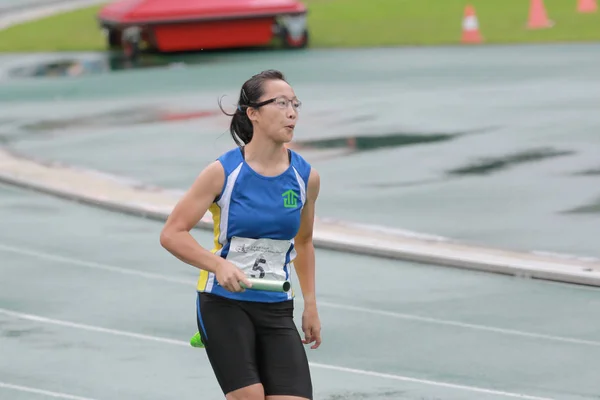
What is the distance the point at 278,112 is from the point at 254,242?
1.77 feet

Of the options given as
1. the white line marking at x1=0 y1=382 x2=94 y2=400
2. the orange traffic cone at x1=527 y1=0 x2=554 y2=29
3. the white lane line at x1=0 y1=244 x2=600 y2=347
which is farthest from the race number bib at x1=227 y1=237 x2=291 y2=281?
the orange traffic cone at x1=527 y1=0 x2=554 y2=29

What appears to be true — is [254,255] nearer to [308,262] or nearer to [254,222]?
[254,222]

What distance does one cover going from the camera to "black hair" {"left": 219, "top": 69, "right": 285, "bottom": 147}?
216 inches

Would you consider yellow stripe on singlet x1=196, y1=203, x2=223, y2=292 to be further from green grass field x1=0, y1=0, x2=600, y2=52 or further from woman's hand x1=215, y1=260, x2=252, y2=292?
green grass field x1=0, y1=0, x2=600, y2=52

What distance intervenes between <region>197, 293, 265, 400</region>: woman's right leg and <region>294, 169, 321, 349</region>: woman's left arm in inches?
13.8

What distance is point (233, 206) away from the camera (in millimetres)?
5395

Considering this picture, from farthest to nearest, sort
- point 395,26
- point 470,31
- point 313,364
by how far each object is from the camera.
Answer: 1. point 395,26
2. point 470,31
3. point 313,364

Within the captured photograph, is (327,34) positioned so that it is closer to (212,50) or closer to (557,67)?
(212,50)

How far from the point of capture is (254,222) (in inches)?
211

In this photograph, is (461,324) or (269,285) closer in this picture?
(269,285)

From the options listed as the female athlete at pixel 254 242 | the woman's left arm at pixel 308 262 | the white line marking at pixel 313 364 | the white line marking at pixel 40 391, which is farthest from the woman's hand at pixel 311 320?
the white line marking at pixel 40 391

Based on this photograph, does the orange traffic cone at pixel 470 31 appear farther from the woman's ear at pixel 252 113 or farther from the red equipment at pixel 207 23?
the woman's ear at pixel 252 113

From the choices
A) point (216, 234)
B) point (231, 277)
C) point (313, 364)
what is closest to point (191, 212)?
point (216, 234)

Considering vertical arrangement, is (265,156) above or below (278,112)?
below
